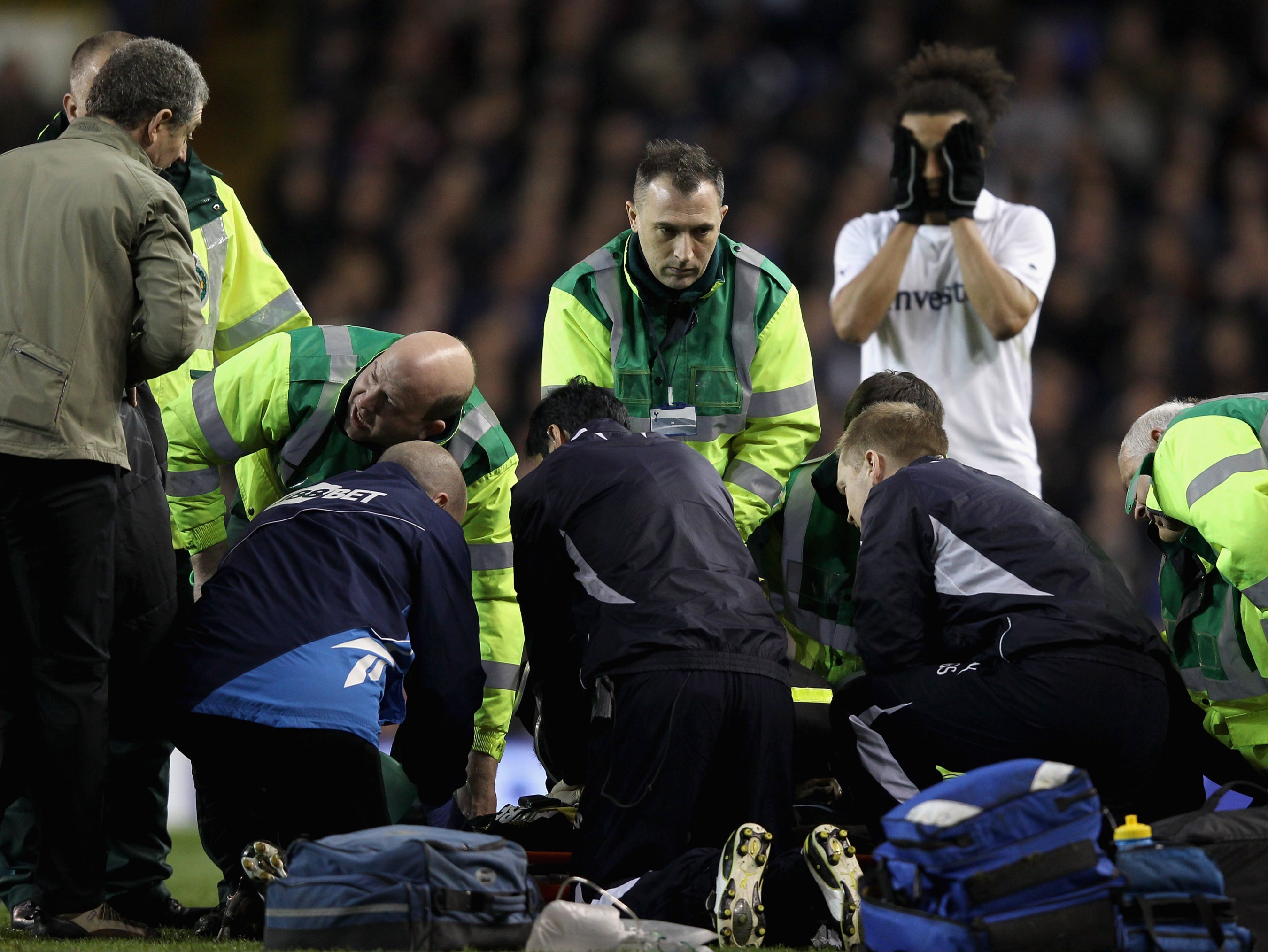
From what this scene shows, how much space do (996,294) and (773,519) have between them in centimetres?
119

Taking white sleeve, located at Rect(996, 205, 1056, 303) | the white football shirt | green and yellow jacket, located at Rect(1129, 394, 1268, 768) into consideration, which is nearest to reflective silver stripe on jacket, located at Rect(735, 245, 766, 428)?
the white football shirt

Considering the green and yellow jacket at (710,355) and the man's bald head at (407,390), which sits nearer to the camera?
the man's bald head at (407,390)

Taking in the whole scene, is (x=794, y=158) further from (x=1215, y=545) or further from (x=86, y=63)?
(x=1215, y=545)

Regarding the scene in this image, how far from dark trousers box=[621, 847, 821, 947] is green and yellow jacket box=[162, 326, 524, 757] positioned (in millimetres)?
1040

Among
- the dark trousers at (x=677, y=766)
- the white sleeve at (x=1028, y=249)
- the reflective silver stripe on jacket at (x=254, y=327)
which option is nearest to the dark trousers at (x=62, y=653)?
the dark trousers at (x=677, y=766)

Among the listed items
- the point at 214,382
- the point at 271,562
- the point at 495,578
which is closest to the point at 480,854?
the point at 271,562

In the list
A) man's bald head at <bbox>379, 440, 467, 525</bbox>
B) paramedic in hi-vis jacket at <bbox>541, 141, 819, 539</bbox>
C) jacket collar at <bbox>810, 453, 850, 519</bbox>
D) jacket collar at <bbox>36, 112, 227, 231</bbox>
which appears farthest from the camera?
paramedic in hi-vis jacket at <bbox>541, 141, 819, 539</bbox>

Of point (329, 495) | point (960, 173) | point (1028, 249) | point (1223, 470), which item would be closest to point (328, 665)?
point (329, 495)

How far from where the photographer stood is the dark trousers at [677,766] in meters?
3.50

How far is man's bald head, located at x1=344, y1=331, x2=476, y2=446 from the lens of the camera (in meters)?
4.19

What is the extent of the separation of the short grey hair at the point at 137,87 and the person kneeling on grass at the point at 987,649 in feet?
6.73

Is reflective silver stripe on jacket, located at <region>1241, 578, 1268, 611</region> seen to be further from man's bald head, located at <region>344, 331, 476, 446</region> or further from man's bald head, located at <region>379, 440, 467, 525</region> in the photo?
man's bald head, located at <region>344, 331, 476, 446</region>

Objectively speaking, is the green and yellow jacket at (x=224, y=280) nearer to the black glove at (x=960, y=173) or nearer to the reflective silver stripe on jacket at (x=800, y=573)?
the reflective silver stripe on jacket at (x=800, y=573)

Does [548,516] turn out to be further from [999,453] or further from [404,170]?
[404,170]
